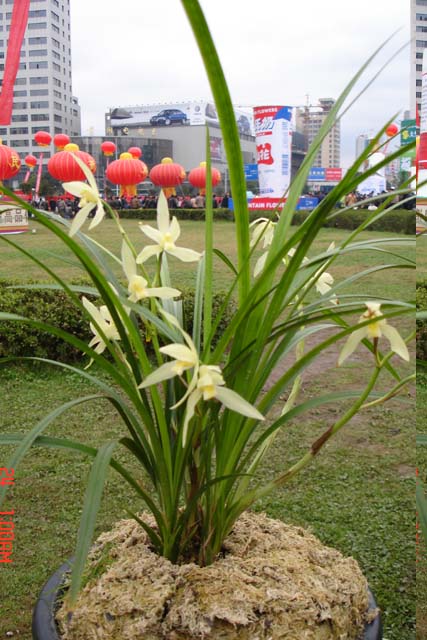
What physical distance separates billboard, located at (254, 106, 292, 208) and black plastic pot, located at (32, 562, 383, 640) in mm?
11123

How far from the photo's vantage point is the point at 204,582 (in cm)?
97

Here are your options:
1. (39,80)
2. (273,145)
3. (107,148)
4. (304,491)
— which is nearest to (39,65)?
(39,80)

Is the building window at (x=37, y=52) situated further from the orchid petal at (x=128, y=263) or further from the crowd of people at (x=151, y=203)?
the crowd of people at (x=151, y=203)

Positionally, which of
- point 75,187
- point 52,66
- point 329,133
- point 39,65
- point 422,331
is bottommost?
point 422,331

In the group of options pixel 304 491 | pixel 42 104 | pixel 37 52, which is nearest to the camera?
pixel 304 491

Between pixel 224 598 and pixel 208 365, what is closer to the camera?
pixel 208 365

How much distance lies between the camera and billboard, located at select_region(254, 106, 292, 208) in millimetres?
11836

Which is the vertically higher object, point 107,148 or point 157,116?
point 157,116

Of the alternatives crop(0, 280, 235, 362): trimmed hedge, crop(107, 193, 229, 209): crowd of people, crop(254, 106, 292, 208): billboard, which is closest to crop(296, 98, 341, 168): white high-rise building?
crop(0, 280, 235, 362): trimmed hedge

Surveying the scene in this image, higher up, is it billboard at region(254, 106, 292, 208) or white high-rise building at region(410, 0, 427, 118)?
billboard at region(254, 106, 292, 208)

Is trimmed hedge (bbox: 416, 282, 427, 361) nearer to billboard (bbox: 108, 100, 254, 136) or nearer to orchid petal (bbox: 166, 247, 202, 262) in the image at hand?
orchid petal (bbox: 166, 247, 202, 262)

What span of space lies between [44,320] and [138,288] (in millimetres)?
2711

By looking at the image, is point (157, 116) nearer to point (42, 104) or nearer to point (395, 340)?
point (42, 104)

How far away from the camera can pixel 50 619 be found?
3.33ft
